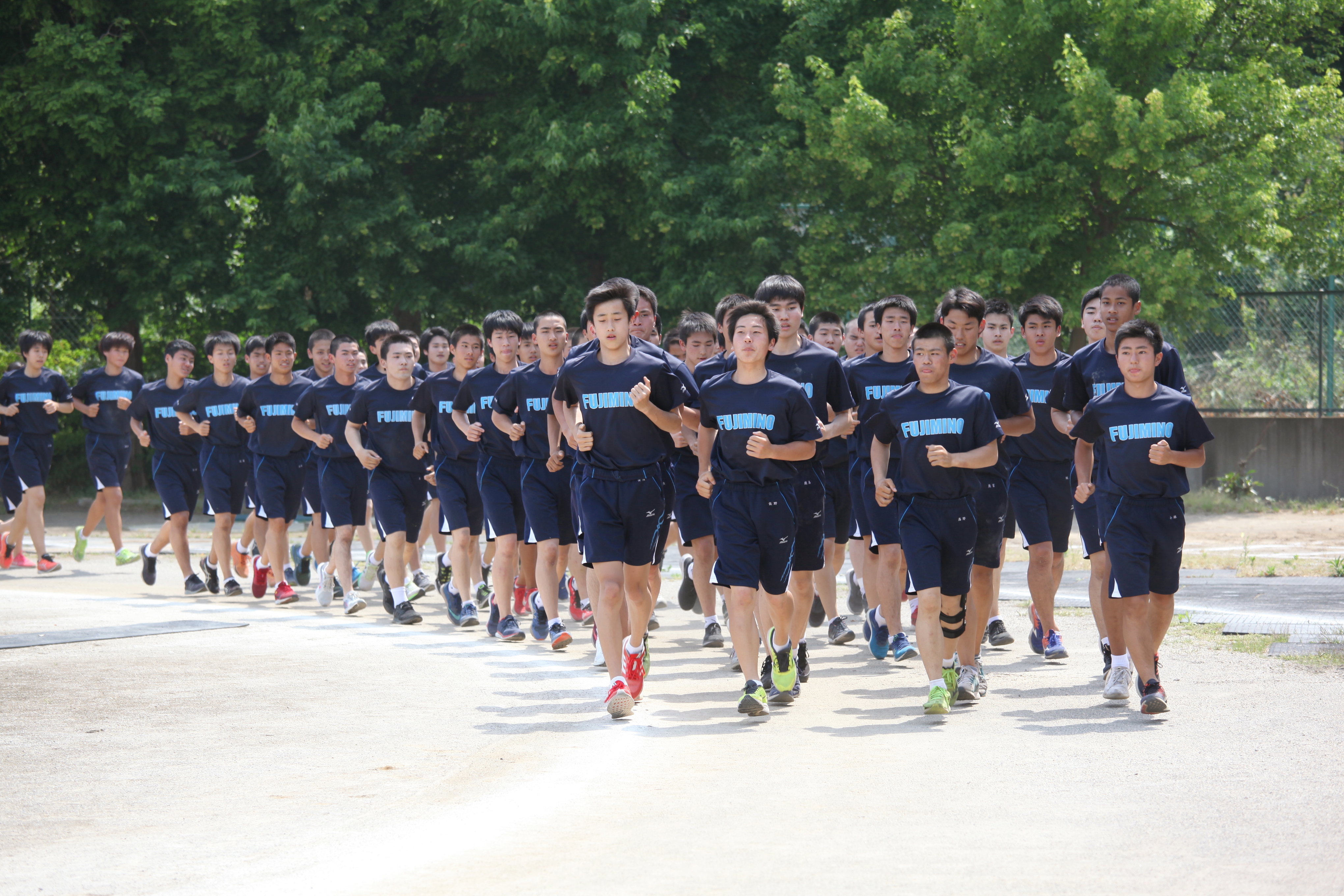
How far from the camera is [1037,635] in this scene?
9562mm

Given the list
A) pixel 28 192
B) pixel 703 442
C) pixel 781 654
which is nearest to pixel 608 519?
pixel 703 442

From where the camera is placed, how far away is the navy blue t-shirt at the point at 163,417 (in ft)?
45.9

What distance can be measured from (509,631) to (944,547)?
3.81 metres

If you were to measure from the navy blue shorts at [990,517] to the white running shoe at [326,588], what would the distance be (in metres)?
6.51

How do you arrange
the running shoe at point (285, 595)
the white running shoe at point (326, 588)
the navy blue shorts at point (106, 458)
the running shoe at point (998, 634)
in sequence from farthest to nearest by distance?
1. the navy blue shorts at point (106, 458)
2. the running shoe at point (285, 595)
3. the white running shoe at point (326, 588)
4. the running shoe at point (998, 634)

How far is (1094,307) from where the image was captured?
912 centimetres

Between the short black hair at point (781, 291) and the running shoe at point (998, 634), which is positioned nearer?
the short black hair at point (781, 291)

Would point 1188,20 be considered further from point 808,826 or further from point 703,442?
point 808,826

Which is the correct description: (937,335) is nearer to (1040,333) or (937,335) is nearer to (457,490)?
(1040,333)

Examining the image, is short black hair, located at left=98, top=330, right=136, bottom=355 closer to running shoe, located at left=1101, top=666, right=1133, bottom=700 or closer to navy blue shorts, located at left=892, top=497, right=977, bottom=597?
navy blue shorts, located at left=892, top=497, right=977, bottom=597

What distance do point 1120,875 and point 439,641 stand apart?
6612 millimetres

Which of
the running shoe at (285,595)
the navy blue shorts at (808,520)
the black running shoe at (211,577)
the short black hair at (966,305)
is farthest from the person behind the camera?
the black running shoe at (211,577)

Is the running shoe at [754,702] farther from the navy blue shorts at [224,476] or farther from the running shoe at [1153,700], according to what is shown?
the navy blue shorts at [224,476]

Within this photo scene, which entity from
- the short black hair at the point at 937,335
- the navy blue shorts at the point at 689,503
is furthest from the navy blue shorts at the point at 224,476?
the short black hair at the point at 937,335
